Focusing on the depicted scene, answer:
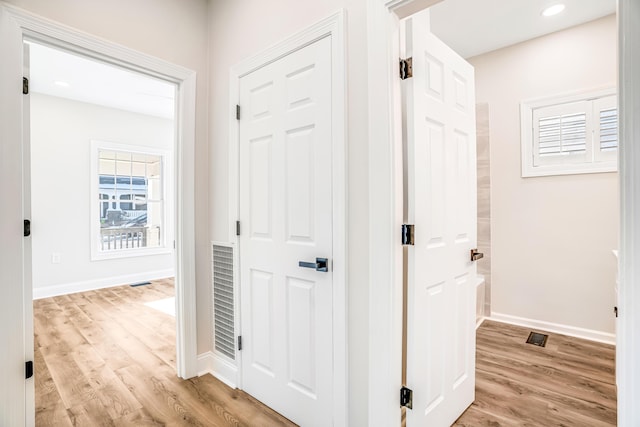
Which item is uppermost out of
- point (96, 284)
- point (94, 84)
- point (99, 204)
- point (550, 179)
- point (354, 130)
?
point (94, 84)

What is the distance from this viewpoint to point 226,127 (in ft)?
7.17

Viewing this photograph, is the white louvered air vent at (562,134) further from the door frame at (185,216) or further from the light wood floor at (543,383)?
the door frame at (185,216)

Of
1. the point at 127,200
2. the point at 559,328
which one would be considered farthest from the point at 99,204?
the point at 559,328

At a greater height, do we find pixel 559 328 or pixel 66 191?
pixel 66 191

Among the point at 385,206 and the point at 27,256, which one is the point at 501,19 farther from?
the point at 27,256

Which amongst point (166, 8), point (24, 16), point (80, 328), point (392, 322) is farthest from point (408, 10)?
point (80, 328)

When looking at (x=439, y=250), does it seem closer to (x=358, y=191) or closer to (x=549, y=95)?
(x=358, y=191)

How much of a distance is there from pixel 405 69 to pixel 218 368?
89.2 inches

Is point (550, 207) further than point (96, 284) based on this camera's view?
No

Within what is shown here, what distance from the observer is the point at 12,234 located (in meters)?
1.56

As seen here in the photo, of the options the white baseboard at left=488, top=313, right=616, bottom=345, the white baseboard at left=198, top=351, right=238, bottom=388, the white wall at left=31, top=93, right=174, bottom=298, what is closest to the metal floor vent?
the white baseboard at left=488, top=313, right=616, bottom=345

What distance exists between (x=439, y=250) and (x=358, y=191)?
512mm

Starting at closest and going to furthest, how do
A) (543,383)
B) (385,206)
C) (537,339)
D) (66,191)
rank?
(385,206), (543,383), (537,339), (66,191)

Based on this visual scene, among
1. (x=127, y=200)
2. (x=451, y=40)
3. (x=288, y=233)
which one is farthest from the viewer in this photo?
(x=127, y=200)
